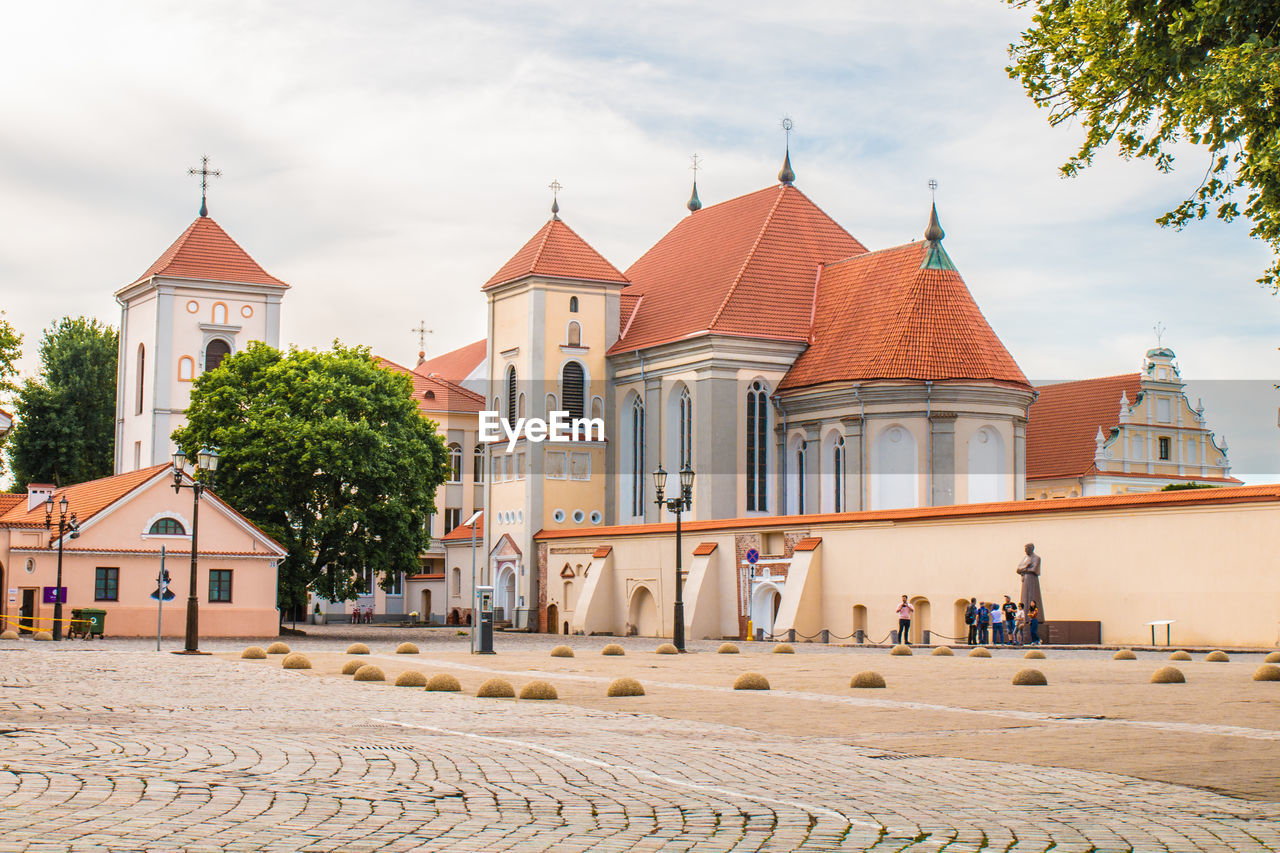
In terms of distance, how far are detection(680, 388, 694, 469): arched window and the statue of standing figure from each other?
968 inches

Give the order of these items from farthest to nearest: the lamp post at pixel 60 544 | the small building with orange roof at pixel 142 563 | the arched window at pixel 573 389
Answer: the arched window at pixel 573 389
the small building with orange roof at pixel 142 563
the lamp post at pixel 60 544

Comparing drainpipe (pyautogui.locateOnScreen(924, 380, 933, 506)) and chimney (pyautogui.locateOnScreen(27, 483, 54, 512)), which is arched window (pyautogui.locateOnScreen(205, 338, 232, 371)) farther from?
drainpipe (pyautogui.locateOnScreen(924, 380, 933, 506))

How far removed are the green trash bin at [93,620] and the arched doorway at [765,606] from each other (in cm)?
1950

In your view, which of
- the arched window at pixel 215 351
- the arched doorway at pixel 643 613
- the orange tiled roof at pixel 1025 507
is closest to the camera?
the orange tiled roof at pixel 1025 507

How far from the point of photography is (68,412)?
82750 millimetres

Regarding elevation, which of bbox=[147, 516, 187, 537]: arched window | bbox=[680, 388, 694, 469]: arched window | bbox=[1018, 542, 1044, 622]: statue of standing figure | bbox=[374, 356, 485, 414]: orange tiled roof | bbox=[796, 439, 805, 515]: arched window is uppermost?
bbox=[374, 356, 485, 414]: orange tiled roof

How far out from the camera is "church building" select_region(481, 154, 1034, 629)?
53.7m

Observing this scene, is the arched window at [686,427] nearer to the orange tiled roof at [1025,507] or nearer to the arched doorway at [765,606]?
the orange tiled roof at [1025,507]

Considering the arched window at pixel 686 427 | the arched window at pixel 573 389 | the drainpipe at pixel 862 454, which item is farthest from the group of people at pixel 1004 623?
the arched window at pixel 573 389

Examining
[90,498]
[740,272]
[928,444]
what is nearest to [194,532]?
[90,498]

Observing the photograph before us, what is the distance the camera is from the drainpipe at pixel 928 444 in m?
52.8

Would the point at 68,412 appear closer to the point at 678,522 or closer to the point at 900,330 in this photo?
the point at 900,330

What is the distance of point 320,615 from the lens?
7906cm

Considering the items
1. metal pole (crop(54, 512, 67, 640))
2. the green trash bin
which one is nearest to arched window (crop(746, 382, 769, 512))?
the green trash bin
